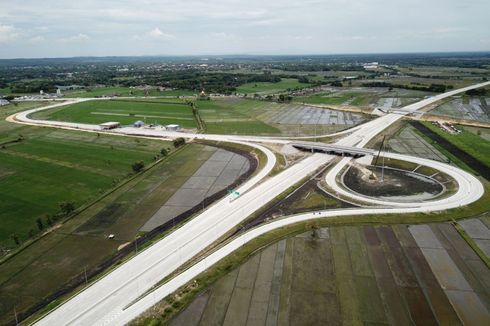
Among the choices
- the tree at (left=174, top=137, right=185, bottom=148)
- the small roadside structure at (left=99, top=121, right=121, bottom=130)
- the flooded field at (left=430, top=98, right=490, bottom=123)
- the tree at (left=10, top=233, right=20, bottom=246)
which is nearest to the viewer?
the tree at (left=10, top=233, right=20, bottom=246)

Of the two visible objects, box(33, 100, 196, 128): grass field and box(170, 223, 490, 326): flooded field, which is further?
box(33, 100, 196, 128): grass field

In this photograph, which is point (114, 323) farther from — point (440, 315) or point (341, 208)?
point (341, 208)

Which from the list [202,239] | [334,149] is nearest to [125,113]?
[334,149]

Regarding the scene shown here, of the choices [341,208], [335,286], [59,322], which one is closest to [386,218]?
[341,208]

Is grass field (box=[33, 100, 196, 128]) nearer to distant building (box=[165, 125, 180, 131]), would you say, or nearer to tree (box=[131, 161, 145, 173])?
distant building (box=[165, 125, 180, 131])

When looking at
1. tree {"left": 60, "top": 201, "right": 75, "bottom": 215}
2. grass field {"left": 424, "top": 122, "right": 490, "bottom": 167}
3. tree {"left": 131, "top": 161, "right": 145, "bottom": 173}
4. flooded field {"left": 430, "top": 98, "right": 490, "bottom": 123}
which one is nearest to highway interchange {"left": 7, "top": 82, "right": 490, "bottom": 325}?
grass field {"left": 424, "top": 122, "right": 490, "bottom": 167}
